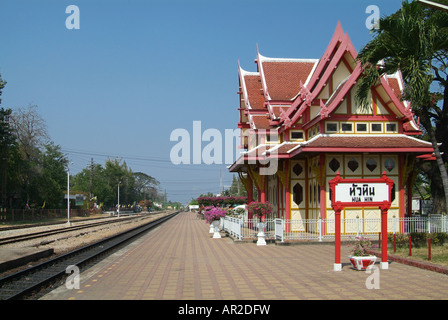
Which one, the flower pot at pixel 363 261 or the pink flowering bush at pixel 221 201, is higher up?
the pink flowering bush at pixel 221 201

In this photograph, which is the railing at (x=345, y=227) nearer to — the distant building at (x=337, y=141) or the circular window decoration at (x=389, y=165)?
the distant building at (x=337, y=141)

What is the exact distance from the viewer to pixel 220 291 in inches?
402

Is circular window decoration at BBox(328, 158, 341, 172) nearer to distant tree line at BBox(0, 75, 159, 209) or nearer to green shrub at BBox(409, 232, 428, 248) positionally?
green shrub at BBox(409, 232, 428, 248)

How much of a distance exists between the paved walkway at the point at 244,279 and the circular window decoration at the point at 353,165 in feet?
23.0

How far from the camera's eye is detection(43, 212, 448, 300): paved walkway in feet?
32.0

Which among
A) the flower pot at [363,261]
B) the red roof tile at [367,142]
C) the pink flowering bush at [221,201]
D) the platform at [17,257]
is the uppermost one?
the red roof tile at [367,142]

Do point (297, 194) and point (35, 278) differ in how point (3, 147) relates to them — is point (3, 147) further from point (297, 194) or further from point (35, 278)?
point (35, 278)

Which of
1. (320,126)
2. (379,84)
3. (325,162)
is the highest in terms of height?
(379,84)

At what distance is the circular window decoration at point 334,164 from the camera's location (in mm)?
23859
